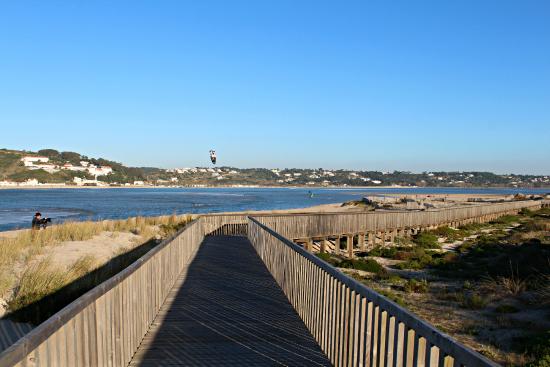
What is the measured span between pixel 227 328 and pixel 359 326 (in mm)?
2949

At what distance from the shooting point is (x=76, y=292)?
10141mm

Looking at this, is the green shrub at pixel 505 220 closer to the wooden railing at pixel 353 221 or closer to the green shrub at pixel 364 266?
the wooden railing at pixel 353 221

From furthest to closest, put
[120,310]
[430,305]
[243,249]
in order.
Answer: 1. [243,249]
2. [430,305]
3. [120,310]

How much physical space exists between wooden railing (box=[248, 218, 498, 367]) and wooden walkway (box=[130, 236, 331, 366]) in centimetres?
33

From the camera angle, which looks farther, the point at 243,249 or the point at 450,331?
the point at 243,249

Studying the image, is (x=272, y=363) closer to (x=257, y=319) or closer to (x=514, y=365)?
(x=257, y=319)

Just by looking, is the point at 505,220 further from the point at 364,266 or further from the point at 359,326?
the point at 359,326

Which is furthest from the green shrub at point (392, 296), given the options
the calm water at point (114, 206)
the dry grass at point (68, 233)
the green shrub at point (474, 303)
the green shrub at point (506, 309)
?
the calm water at point (114, 206)

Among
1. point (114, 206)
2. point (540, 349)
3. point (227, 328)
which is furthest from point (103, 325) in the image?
point (114, 206)

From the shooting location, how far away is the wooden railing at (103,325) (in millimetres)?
2907

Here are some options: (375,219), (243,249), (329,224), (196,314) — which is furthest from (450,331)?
(375,219)

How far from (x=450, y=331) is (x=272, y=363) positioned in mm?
5639

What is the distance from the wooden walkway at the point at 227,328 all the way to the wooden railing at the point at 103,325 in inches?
12.2

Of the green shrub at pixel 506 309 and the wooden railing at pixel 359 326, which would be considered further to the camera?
the green shrub at pixel 506 309
